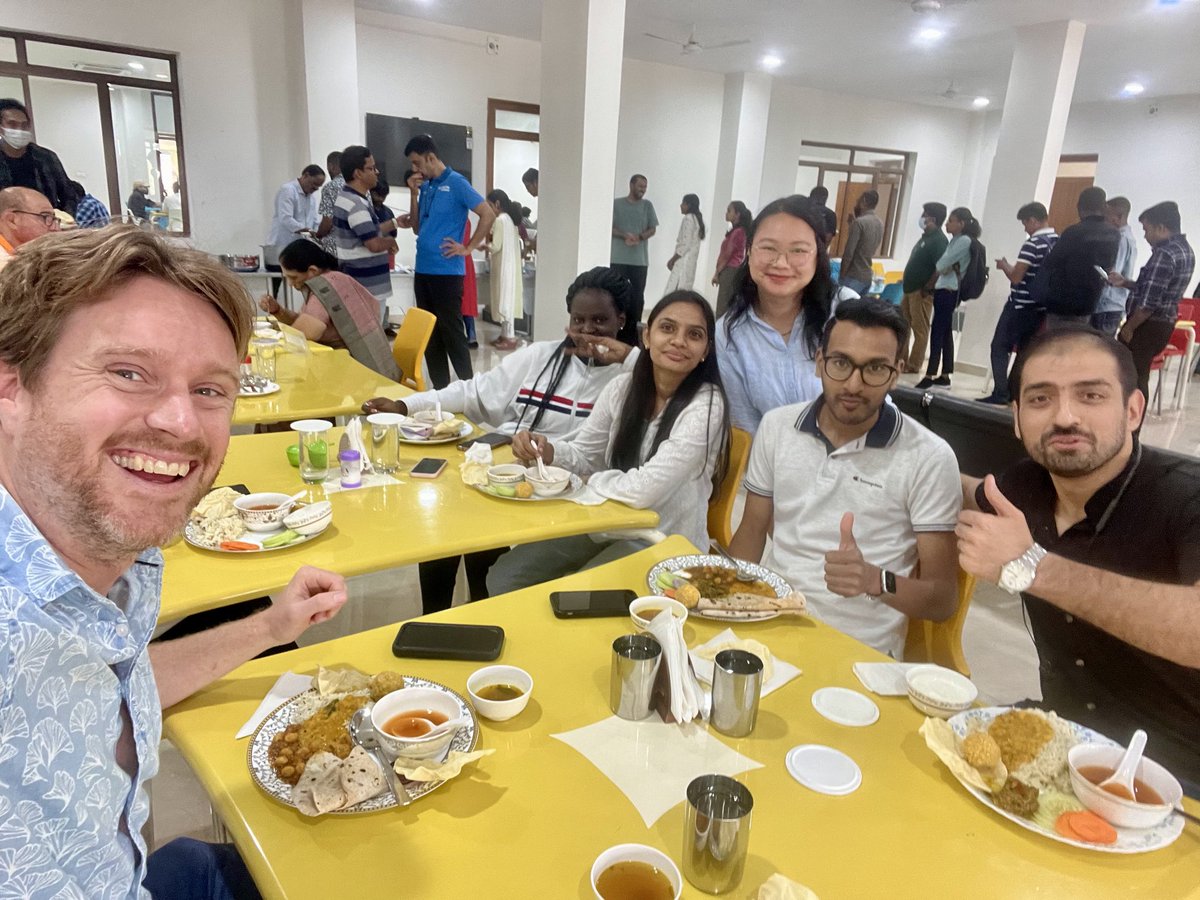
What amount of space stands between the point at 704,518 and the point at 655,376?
0.45m

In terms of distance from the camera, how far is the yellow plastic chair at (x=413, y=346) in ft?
12.8

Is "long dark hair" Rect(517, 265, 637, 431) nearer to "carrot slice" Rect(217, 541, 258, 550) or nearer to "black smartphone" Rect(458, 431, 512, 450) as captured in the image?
"black smartphone" Rect(458, 431, 512, 450)

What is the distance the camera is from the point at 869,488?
5.82ft

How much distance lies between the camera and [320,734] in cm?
104

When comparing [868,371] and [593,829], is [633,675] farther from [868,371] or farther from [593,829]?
[868,371]

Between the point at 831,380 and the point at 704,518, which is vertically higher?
the point at 831,380

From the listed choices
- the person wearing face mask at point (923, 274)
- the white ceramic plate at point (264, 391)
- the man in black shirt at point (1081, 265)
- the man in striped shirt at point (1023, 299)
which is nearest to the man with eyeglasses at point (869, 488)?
the white ceramic plate at point (264, 391)

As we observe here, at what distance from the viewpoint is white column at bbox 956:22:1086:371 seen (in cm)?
633

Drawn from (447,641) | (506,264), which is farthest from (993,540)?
(506,264)

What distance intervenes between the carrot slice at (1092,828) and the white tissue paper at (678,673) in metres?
0.50

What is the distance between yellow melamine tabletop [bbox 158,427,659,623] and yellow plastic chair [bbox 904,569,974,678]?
68 centimetres

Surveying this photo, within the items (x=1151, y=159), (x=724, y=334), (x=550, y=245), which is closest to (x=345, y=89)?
(x=550, y=245)

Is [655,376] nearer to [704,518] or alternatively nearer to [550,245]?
[704,518]

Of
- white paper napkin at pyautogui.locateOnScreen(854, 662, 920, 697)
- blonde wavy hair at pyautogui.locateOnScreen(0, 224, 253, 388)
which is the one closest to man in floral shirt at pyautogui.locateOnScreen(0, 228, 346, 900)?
blonde wavy hair at pyautogui.locateOnScreen(0, 224, 253, 388)
